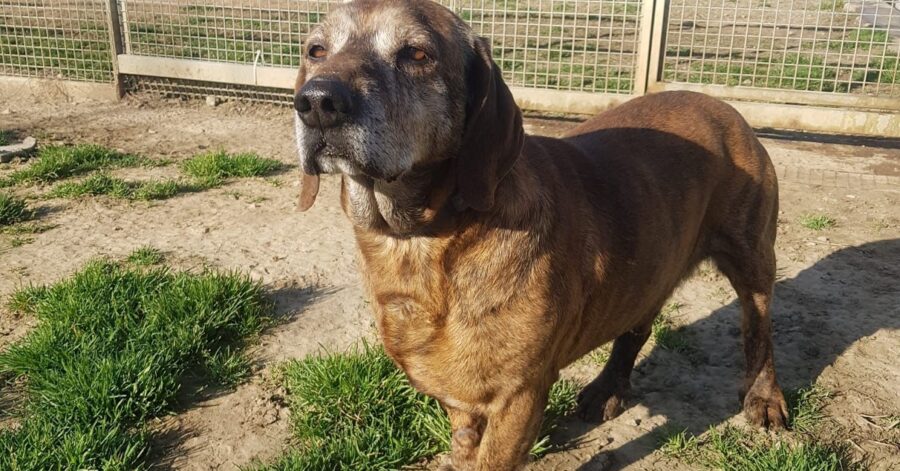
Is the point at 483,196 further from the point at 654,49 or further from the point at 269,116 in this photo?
the point at 269,116

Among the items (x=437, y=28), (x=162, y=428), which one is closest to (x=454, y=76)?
(x=437, y=28)

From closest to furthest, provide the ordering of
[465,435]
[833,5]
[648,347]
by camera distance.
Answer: [465,435], [648,347], [833,5]

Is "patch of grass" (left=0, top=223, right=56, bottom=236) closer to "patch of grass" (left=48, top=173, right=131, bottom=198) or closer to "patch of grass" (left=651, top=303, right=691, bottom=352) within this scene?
"patch of grass" (left=48, top=173, right=131, bottom=198)

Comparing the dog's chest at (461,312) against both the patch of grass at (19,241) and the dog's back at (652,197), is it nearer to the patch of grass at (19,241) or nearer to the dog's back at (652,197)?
the dog's back at (652,197)

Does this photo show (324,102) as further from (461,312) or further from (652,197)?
(652,197)

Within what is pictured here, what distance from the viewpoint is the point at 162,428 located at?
345 cm

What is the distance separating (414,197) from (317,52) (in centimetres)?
67

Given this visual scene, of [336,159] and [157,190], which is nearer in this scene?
[336,159]

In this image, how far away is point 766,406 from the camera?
11.9ft

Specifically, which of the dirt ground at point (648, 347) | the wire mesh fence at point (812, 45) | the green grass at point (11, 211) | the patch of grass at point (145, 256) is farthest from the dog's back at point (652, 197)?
the green grass at point (11, 211)

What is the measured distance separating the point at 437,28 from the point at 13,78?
27.9 feet

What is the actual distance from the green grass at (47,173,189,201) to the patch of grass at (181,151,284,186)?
255 mm

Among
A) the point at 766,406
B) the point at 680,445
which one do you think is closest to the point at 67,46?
Answer: the point at 680,445

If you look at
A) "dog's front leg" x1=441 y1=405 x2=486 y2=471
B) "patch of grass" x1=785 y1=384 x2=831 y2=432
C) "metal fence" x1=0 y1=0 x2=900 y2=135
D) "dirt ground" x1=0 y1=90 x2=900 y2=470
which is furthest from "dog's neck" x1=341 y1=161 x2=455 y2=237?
"metal fence" x1=0 y1=0 x2=900 y2=135
